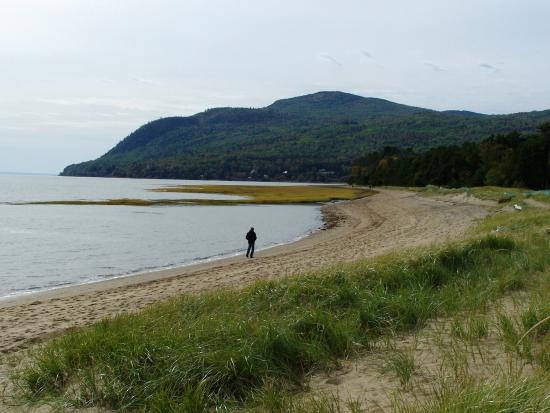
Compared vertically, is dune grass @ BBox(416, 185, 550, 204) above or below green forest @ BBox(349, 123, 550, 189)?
below

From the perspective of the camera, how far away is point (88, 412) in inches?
214

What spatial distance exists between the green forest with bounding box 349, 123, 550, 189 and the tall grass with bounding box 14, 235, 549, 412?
60589 millimetres

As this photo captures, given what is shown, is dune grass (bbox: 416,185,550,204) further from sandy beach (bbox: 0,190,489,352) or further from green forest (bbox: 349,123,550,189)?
sandy beach (bbox: 0,190,489,352)

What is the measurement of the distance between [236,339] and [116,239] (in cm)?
2822

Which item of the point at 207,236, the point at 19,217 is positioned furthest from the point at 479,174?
the point at 19,217

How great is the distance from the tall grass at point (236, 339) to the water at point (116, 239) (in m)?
12.4

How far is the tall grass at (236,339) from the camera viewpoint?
5.61 metres

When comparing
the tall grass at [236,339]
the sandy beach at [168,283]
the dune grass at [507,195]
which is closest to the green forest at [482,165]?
the dune grass at [507,195]

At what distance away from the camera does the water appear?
22.1 metres

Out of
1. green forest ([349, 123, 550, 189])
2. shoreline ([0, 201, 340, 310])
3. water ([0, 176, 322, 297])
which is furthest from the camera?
green forest ([349, 123, 550, 189])

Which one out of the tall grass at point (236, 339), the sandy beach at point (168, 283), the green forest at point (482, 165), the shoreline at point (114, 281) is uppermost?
the green forest at point (482, 165)

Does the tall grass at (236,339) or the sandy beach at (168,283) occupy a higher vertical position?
the tall grass at (236,339)

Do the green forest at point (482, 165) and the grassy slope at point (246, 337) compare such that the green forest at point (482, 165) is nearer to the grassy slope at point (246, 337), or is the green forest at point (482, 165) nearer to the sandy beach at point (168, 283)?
the sandy beach at point (168, 283)

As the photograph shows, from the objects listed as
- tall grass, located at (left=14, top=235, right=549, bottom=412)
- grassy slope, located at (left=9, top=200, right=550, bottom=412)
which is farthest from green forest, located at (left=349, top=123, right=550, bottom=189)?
tall grass, located at (left=14, top=235, right=549, bottom=412)
